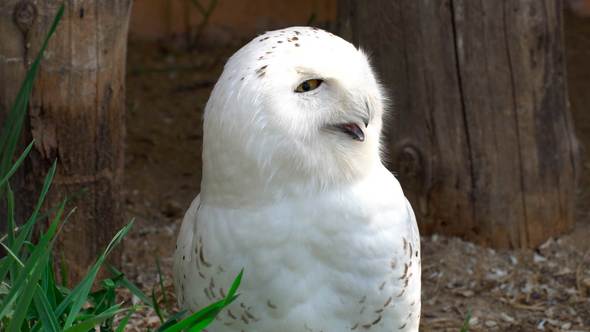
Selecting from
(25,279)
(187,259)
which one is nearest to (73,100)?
(187,259)

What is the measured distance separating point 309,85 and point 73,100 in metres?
1.22

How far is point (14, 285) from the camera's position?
2.70 meters

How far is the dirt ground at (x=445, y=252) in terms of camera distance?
4066 mm

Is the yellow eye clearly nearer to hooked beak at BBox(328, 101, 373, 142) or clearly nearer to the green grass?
hooked beak at BBox(328, 101, 373, 142)

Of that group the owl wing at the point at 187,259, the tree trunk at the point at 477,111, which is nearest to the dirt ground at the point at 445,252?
the tree trunk at the point at 477,111

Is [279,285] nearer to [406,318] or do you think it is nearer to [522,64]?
[406,318]

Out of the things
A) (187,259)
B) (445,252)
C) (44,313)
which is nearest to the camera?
(44,313)

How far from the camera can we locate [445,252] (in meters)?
4.39

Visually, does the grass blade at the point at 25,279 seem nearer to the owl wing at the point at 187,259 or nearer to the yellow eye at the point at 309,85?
the owl wing at the point at 187,259

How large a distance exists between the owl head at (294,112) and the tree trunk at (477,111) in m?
1.41

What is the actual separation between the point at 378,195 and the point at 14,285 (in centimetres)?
95

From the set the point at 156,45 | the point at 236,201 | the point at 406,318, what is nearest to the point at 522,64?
the point at 406,318

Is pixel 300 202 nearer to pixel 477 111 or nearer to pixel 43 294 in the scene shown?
pixel 43 294

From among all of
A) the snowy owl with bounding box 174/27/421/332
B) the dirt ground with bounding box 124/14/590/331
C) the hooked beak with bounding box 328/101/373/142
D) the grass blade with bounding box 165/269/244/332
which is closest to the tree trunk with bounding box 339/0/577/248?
the dirt ground with bounding box 124/14/590/331
